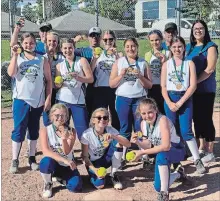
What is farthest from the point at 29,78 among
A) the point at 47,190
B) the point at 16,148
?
the point at 47,190

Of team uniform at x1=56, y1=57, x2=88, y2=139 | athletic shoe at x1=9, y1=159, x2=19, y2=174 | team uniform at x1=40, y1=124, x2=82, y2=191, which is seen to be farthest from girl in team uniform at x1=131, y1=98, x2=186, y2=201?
athletic shoe at x1=9, y1=159, x2=19, y2=174

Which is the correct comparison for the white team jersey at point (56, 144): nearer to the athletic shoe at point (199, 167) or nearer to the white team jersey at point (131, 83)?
the white team jersey at point (131, 83)

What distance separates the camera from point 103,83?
5434mm

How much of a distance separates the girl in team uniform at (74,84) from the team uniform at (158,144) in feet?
3.16

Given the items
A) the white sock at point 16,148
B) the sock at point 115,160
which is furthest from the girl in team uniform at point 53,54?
the sock at point 115,160

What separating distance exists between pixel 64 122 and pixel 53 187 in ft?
2.48

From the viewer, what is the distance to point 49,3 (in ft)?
37.0

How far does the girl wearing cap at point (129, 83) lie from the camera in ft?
16.5

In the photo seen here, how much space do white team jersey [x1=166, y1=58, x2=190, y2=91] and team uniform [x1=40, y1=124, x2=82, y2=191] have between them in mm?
1489

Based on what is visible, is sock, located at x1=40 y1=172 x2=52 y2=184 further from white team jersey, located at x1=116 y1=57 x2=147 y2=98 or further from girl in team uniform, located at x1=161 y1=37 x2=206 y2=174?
girl in team uniform, located at x1=161 y1=37 x2=206 y2=174

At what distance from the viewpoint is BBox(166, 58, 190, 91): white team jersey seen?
16.5 ft

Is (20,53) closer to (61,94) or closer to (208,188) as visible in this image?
(61,94)

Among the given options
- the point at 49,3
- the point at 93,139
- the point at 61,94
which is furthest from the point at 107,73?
the point at 49,3

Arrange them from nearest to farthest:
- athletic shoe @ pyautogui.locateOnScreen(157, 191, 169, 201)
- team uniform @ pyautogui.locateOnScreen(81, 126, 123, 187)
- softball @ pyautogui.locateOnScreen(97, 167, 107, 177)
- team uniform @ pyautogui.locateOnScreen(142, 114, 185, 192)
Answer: athletic shoe @ pyautogui.locateOnScreen(157, 191, 169, 201), team uniform @ pyautogui.locateOnScreen(142, 114, 185, 192), softball @ pyautogui.locateOnScreen(97, 167, 107, 177), team uniform @ pyautogui.locateOnScreen(81, 126, 123, 187)
